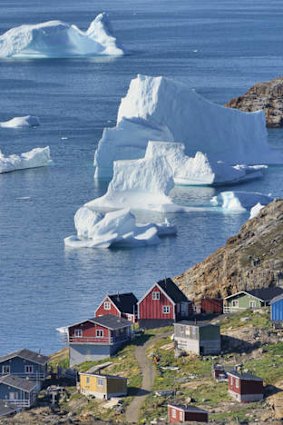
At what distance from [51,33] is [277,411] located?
8934 cm

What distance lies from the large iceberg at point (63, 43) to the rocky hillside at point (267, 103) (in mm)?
34734

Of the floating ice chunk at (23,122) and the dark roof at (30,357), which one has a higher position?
the floating ice chunk at (23,122)

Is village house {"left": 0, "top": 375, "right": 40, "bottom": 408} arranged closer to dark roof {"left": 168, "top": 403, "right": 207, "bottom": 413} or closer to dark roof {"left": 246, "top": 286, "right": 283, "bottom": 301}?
dark roof {"left": 168, "top": 403, "right": 207, "bottom": 413}

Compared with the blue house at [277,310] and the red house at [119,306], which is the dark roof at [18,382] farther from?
the blue house at [277,310]

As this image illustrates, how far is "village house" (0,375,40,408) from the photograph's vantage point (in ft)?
109

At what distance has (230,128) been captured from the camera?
69.5 meters

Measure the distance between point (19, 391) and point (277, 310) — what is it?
5441mm

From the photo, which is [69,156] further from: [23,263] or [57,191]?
→ [23,263]

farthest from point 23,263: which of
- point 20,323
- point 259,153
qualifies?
point 259,153

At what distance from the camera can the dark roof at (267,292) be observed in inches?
1454

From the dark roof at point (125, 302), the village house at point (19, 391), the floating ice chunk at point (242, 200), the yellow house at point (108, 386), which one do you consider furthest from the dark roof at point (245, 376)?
the floating ice chunk at point (242, 200)

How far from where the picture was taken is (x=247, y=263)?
38875 mm

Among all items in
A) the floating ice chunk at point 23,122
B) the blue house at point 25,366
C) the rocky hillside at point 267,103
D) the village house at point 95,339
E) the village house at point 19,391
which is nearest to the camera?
the village house at point 19,391

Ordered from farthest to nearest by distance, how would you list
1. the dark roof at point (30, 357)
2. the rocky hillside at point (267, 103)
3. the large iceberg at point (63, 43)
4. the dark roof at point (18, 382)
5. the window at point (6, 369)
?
the large iceberg at point (63, 43), the rocky hillside at point (267, 103), the window at point (6, 369), the dark roof at point (30, 357), the dark roof at point (18, 382)
